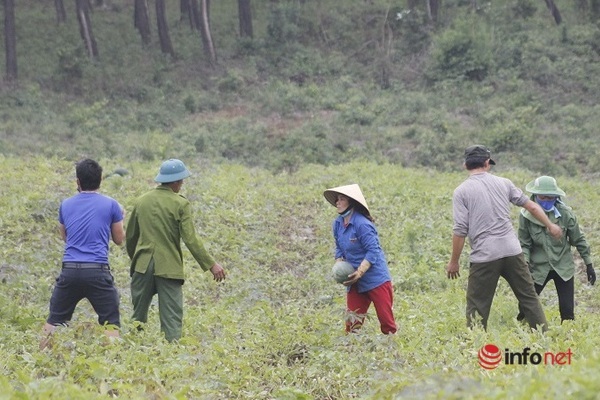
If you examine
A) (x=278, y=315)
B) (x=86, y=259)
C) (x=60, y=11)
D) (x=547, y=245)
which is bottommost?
(x=278, y=315)

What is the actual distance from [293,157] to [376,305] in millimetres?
15918

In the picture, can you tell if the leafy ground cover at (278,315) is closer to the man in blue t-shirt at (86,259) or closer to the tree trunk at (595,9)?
the man in blue t-shirt at (86,259)

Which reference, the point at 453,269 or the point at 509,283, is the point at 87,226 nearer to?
the point at 453,269

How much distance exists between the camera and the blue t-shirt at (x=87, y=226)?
7129 millimetres

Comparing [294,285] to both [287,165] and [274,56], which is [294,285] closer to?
[287,165]

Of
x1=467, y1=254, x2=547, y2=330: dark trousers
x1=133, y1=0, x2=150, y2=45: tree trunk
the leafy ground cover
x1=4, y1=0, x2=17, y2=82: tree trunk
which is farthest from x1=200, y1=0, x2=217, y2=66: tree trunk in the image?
x1=467, y1=254, x2=547, y2=330: dark trousers

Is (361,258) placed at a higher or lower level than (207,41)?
lower

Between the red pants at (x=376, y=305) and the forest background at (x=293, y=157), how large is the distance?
19 centimetres

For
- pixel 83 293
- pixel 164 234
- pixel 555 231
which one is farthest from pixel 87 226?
pixel 555 231

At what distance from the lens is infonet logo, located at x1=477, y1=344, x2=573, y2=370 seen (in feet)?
18.1

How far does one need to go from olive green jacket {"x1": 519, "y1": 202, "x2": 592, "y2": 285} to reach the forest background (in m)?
0.58

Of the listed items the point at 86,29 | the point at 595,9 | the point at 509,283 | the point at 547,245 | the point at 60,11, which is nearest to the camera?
the point at 509,283

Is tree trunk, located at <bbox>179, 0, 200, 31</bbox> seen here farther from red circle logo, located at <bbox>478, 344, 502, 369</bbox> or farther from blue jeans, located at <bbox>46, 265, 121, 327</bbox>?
red circle logo, located at <bbox>478, 344, 502, 369</bbox>

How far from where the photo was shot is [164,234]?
751 cm
